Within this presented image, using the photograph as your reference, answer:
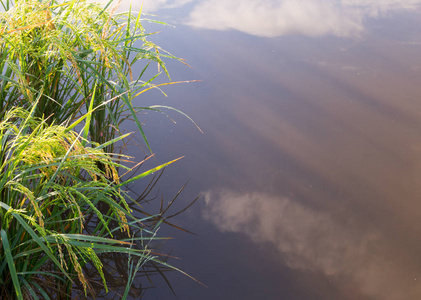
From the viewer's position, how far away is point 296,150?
205 centimetres

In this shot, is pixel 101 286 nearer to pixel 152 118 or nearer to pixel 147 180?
pixel 147 180

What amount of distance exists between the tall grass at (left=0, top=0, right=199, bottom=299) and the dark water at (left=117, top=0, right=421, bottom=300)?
26 centimetres

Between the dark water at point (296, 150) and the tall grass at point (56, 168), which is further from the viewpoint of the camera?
the dark water at point (296, 150)

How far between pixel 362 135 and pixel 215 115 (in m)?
0.63

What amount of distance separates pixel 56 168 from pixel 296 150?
3.58 ft

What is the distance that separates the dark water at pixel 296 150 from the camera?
1490 mm

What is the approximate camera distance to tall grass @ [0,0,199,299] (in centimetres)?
107

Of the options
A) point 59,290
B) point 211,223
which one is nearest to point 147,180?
point 211,223

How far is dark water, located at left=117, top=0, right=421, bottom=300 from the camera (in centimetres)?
149

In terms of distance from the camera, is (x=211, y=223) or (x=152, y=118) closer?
(x=211, y=223)

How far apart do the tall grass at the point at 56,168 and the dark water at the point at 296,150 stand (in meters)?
0.26

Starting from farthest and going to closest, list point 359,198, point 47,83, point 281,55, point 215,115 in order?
1. point 281,55
2. point 215,115
3. point 359,198
4. point 47,83

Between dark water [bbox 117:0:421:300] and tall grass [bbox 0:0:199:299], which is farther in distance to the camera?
dark water [bbox 117:0:421:300]

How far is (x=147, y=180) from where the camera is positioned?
6.10 feet
